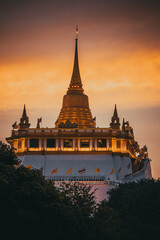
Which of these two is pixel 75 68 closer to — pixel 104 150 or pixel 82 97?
pixel 82 97

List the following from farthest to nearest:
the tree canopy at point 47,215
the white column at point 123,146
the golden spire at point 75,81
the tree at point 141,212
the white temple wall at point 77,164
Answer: the golden spire at point 75,81 → the white column at point 123,146 → the white temple wall at point 77,164 → the tree at point 141,212 → the tree canopy at point 47,215

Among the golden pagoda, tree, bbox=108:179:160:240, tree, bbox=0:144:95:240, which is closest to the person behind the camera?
tree, bbox=0:144:95:240

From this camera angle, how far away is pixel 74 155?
138 meters

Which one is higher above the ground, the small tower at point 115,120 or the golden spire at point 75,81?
the golden spire at point 75,81

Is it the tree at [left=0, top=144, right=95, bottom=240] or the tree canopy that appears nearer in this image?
the tree at [left=0, top=144, right=95, bottom=240]

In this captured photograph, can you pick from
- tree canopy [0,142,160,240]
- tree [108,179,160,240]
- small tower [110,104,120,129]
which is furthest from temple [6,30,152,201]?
tree canopy [0,142,160,240]

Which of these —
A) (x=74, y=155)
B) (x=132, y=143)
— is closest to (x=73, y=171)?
Answer: (x=74, y=155)

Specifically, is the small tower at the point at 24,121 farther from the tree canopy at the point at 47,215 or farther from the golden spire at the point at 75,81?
the tree canopy at the point at 47,215

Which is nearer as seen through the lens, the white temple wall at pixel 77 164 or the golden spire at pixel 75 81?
the white temple wall at pixel 77 164

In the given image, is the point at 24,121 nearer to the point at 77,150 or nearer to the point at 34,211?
the point at 77,150

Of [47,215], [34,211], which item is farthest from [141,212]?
[34,211]

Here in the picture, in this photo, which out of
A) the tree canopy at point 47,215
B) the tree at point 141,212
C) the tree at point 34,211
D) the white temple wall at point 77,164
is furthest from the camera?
the white temple wall at point 77,164

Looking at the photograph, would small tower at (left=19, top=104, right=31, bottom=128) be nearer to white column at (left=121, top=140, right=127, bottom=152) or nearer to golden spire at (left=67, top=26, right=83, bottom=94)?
golden spire at (left=67, top=26, right=83, bottom=94)

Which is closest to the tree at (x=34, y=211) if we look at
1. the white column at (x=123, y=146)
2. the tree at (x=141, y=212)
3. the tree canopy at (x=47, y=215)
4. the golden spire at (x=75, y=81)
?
the tree canopy at (x=47, y=215)
